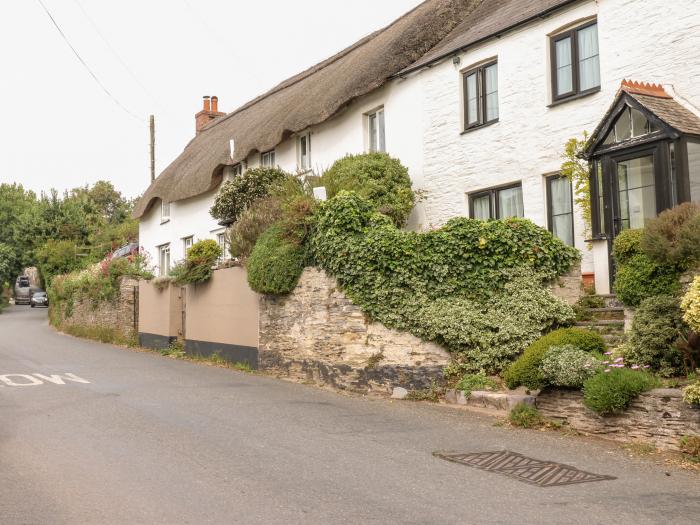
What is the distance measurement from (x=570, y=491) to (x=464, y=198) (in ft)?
31.8

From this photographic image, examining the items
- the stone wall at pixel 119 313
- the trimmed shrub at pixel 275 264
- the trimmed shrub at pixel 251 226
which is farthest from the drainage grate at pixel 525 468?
the stone wall at pixel 119 313

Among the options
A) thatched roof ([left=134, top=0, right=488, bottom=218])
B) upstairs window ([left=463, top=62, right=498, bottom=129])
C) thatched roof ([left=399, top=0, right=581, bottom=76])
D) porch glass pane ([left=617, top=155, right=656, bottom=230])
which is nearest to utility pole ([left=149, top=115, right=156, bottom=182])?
thatched roof ([left=134, top=0, right=488, bottom=218])

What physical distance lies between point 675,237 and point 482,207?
22.1 feet

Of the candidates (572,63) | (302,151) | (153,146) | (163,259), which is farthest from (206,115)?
(572,63)

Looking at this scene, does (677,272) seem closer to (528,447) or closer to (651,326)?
(651,326)

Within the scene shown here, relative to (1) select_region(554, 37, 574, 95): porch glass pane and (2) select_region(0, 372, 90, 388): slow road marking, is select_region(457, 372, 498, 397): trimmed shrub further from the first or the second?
(2) select_region(0, 372, 90, 388): slow road marking

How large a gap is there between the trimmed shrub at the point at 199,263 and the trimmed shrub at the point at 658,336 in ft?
38.6

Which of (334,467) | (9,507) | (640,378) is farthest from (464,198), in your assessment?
(9,507)

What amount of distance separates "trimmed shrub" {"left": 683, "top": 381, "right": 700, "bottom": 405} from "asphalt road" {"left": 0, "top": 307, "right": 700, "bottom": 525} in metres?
0.80

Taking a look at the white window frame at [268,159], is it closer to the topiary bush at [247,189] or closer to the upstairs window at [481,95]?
the topiary bush at [247,189]

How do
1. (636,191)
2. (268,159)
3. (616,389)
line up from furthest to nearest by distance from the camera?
(268,159), (636,191), (616,389)

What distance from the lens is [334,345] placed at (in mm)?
12617

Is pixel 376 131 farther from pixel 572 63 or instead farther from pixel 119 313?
pixel 119 313

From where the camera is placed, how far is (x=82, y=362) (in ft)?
56.5
